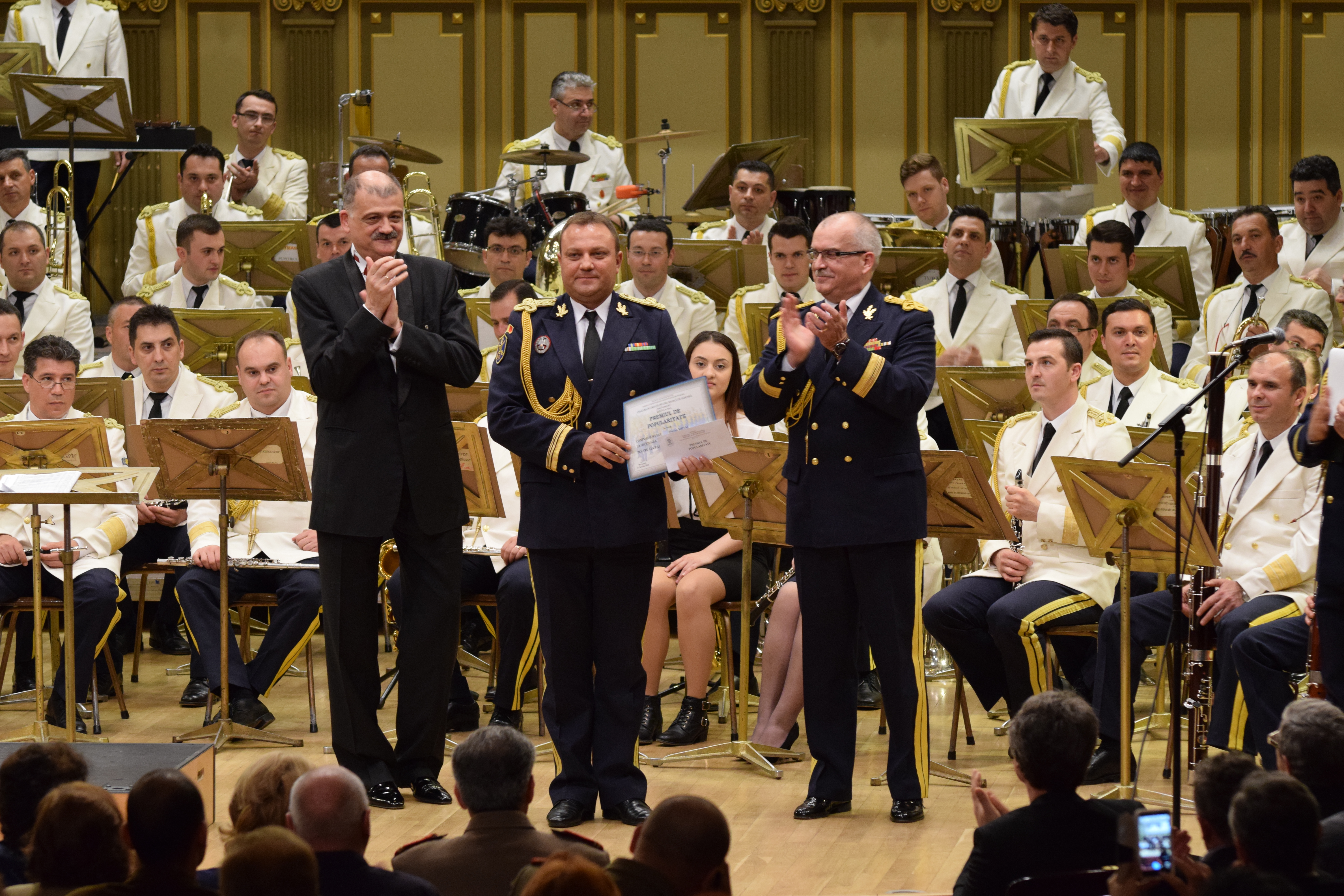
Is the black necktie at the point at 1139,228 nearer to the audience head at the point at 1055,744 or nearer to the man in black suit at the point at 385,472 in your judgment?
the man in black suit at the point at 385,472

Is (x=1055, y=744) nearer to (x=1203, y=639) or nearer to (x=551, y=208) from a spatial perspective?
(x=1203, y=639)

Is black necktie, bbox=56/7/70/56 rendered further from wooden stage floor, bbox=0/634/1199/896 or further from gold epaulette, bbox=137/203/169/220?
wooden stage floor, bbox=0/634/1199/896

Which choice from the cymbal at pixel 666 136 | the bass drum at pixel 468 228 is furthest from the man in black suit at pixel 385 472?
the cymbal at pixel 666 136

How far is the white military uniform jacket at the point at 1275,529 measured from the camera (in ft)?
16.4

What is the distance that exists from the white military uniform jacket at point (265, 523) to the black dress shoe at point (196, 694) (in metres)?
0.54

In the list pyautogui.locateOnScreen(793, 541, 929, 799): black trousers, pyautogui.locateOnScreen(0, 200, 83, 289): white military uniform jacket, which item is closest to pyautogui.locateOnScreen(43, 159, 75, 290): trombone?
pyautogui.locateOnScreen(0, 200, 83, 289): white military uniform jacket

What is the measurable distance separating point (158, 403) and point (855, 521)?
134 inches

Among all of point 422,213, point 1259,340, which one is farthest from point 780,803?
point 422,213

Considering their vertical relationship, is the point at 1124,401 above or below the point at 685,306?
below

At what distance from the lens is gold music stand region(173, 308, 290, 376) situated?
750cm

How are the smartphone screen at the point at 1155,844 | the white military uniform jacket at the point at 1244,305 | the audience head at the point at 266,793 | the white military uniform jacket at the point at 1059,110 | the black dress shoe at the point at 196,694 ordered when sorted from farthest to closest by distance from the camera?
the white military uniform jacket at the point at 1059,110
the white military uniform jacket at the point at 1244,305
the black dress shoe at the point at 196,694
the audience head at the point at 266,793
the smartphone screen at the point at 1155,844

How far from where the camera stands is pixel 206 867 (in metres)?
4.05

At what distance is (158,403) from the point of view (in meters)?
6.66

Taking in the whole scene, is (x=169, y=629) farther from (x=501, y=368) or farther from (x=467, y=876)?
(x=467, y=876)
